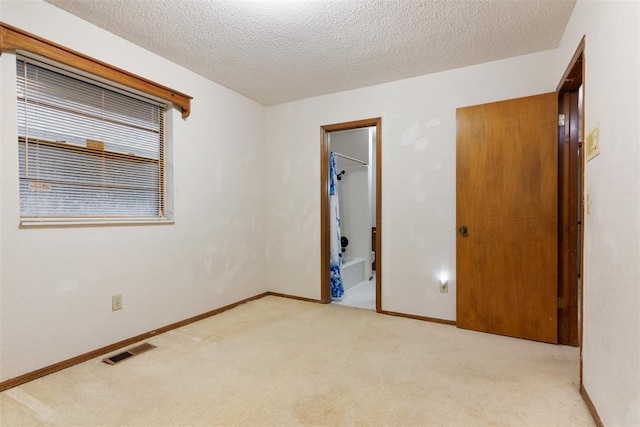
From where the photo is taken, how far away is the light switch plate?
1594 millimetres

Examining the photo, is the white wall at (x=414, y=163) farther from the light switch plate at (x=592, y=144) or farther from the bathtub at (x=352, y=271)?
the light switch plate at (x=592, y=144)

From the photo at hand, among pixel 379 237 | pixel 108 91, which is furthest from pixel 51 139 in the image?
pixel 379 237

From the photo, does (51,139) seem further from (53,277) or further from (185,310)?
(185,310)

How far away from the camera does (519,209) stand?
2590mm

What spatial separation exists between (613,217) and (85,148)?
3.12 m

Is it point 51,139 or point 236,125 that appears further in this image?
point 236,125

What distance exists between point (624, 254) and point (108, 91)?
325 cm

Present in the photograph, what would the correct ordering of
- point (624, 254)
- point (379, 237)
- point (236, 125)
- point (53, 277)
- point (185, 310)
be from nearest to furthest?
point (624, 254)
point (53, 277)
point (185, 310)
point (379, 237)
point (236, 125)

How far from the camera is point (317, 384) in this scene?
189 cm

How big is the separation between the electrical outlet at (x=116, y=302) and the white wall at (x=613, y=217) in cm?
294

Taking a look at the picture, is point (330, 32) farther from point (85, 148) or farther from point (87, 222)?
point (87, 222)

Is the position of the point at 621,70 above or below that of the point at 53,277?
above

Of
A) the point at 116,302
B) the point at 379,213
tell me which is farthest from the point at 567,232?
the point at 116,302

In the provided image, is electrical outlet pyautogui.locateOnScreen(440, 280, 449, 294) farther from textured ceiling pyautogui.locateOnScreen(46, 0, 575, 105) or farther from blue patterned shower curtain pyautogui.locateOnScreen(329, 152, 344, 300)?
textured ceiling pyautogui.locateOnScreen(46, 0, 575, 105)
